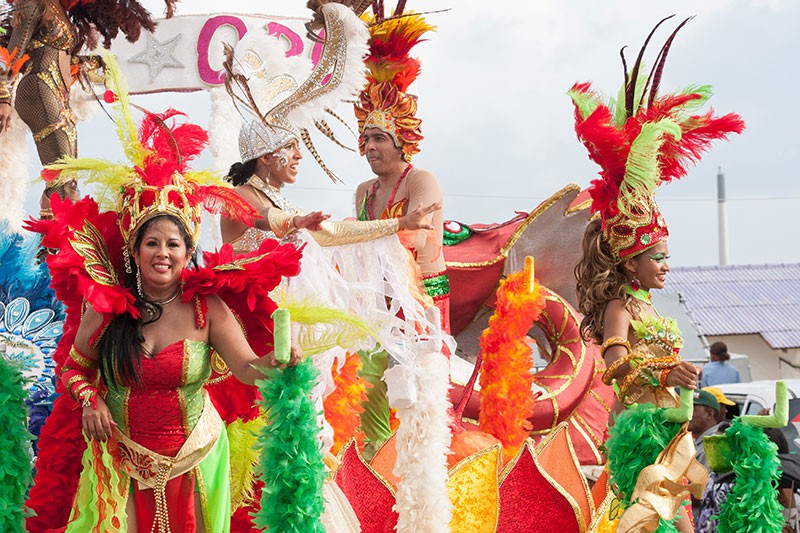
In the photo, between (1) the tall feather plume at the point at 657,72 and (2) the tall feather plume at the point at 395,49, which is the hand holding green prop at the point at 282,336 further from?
(2) the tall feather plume at the point at 395,49

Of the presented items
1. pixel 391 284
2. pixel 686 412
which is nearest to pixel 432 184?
pixel 391 284

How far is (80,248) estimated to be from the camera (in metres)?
3.27

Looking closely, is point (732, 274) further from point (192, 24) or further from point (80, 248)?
point (80, 248)

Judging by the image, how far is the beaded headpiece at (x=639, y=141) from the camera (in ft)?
12.8

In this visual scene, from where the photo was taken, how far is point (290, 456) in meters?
3.00

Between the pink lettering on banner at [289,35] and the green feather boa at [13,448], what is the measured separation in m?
4.15

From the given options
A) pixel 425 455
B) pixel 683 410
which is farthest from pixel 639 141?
pixel 425 455

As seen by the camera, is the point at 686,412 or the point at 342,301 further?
the point at 342,301

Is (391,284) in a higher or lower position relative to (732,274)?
higher

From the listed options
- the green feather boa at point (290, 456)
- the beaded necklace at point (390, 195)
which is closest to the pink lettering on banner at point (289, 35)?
the beaded necklace at point (390, 195)

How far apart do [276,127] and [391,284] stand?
92 centimetres

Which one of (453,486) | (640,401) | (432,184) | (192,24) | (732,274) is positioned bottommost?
(732,274)

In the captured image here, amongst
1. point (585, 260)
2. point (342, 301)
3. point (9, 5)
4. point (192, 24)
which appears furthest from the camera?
point (192, 24)

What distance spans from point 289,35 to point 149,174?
417 cm
